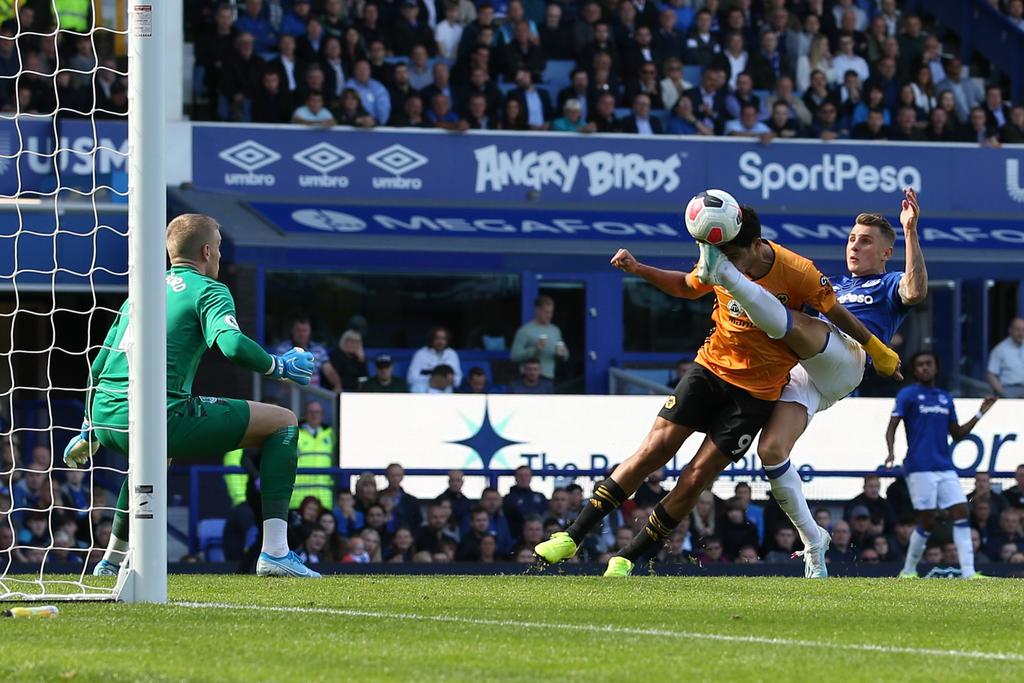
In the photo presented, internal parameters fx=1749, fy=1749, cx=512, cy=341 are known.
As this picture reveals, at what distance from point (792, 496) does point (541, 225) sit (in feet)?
31.8

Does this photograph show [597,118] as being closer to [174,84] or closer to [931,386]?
[174,84]

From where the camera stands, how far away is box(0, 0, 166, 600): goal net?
591 inches

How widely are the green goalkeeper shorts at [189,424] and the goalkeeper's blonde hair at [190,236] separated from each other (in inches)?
28.0

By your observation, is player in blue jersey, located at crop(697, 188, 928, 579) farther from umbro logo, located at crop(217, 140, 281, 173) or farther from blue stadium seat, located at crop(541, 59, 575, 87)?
blue stadium seat, located at crop(541, 59, 575, 87)

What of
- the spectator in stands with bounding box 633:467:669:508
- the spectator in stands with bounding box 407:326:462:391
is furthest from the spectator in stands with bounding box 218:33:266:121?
the spectator in stands with bounding box 633:467:669:508

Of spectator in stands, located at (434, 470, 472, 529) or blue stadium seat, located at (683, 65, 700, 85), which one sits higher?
blue stadium seat, located at (683, 65, 700, 85)

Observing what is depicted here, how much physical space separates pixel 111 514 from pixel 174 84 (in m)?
5.05

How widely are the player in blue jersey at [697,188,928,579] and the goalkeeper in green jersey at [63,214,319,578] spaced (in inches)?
86.0

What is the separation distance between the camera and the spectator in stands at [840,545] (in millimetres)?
16016

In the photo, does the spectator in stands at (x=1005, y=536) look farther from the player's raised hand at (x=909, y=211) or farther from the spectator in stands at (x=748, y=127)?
the player's raised hand at (x=909, y=211)

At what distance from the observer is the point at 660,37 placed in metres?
20.8

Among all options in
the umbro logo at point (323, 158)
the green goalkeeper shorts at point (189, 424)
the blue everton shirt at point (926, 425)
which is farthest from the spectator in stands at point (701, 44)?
the green goalkeeper shorts at point (189, 424)

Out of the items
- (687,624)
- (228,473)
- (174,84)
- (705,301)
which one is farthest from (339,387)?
(687,624)

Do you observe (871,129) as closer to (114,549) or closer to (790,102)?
(790,102)
